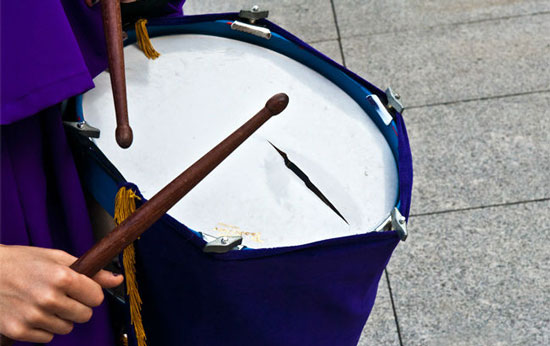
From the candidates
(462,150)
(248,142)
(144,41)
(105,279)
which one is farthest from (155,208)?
(462,150)

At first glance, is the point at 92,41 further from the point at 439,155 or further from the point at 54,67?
the point at 439,155

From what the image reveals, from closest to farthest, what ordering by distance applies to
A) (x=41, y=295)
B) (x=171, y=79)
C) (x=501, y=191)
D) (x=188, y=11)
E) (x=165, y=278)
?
(x=41, y=295)
(x=165, y=278)
(x=171, y=79)
(x=501, y=191)
(x=188, y=11)

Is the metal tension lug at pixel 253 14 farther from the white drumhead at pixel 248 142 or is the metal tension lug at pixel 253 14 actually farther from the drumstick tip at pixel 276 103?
the drumstick tip at pixel 276 103

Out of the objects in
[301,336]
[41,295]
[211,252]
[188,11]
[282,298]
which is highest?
[41,295]

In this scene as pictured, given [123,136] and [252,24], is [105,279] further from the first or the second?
[252,24]

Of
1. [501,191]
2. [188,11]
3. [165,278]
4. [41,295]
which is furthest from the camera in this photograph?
[188,11]

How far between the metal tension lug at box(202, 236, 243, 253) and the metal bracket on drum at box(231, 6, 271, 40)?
0.54 meters

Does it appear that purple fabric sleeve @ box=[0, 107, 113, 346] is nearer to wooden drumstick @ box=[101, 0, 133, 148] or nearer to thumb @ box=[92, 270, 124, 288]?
wooden drumstick @ box=[101, 0, 133, 148]

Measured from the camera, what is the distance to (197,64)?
149 centimetres

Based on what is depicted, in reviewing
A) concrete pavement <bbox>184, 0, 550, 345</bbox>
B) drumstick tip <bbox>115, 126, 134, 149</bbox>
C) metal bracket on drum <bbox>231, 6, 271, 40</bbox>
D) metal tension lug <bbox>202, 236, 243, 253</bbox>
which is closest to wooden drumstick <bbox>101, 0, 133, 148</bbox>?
drumstick tip <bbox>115, 126, 134, 149</bbox>

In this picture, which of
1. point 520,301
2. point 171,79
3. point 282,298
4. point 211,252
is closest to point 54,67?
point 171,79

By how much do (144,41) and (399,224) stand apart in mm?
678

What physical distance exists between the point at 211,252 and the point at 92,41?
0.52 m

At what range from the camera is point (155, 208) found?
1.03 meters
